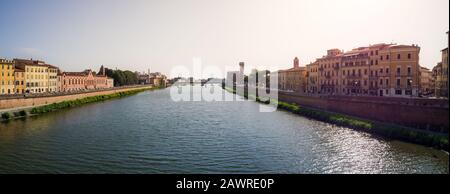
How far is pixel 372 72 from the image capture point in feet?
121

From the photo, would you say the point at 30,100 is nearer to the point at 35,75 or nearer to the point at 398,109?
the point at 35,75

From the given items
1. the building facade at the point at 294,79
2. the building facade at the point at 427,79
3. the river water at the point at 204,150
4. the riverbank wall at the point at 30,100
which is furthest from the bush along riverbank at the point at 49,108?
the building facade at the point at 427,79

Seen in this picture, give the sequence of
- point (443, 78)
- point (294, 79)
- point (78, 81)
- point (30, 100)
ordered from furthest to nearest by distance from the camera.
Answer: point (78, 81) → point (294, 79) → point (30, 100) → point (443, 78)

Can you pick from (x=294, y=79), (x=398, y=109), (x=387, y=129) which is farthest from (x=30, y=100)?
(x=294, y=79)

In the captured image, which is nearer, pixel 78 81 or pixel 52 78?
pixel 52 78

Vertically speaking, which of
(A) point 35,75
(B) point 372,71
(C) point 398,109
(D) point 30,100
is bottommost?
(C) point 398,109

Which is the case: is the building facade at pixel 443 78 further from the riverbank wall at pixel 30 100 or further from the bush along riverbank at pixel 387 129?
the riverbank wall at pixel 30 100

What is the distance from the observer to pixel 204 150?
16891 millimetres

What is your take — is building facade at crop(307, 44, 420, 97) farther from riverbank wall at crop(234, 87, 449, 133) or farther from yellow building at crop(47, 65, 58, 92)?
yellow building at crop(47, 65, 58, 92)

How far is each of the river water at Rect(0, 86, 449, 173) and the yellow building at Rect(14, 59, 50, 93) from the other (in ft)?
77.9

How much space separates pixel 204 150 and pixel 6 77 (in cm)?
3536

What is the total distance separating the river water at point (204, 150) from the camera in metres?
14.0

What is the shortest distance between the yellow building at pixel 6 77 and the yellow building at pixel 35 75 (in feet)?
9.63
